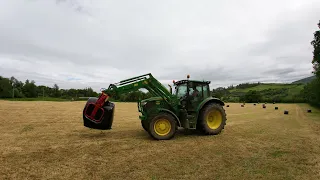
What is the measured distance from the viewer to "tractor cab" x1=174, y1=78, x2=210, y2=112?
8977mm

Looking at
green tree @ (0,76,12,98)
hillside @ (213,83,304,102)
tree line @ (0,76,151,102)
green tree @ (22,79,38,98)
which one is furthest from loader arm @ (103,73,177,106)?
green tree @ (22,79,38,98)

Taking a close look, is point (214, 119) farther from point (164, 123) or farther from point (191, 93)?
point (164, 123)

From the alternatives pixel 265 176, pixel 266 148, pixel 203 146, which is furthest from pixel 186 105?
pixel 265 176

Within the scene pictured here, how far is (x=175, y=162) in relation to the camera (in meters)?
5.48

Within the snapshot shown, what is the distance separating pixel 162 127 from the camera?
8.06 m

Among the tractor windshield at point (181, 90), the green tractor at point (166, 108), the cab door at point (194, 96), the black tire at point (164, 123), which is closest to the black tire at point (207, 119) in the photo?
the green tractor at point (166, 108)

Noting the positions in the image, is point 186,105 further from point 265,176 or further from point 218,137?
point 265,176

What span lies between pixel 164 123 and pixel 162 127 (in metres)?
0.15

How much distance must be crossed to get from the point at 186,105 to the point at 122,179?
16.3ft

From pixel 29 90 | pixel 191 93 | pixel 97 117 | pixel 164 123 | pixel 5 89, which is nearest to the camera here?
pixel 97 117

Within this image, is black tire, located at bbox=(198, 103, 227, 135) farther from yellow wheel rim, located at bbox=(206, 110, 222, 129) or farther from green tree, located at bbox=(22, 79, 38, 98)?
green tree, located at bbox=(22, 79, 38, 98)

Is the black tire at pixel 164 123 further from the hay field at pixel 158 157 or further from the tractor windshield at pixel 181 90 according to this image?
the tractor windshield at pixel 181 90

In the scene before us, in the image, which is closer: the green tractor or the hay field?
the hay field

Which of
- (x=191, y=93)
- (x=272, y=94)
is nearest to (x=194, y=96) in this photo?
(x=191, y=93)
